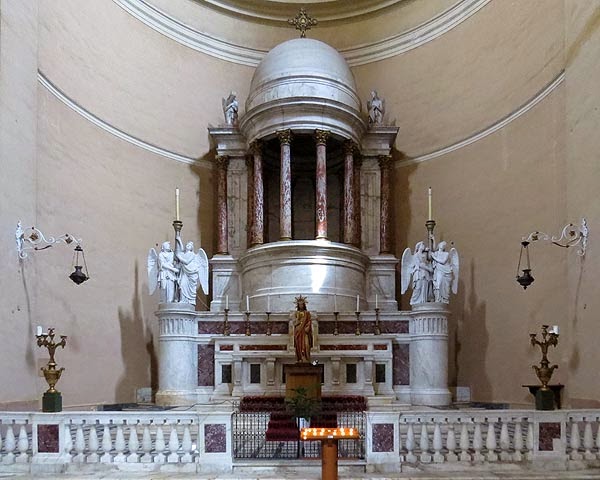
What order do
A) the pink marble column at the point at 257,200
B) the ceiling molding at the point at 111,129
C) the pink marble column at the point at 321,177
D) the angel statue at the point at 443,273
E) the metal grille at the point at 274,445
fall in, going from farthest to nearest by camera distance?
the pink marble column at the point at 257,200 → the pink marble column at the point at 321,177 → the angel statue at the point at 443,273 → the ceiling molding at the point at 111,129 → the metal grille at the point at 274,445

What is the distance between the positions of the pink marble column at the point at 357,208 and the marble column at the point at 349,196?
0.38ft

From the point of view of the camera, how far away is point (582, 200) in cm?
1041

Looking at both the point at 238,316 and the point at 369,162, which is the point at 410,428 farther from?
the point at 369,162

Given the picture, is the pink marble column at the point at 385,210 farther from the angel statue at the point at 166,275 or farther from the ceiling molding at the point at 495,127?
the angel statue at the point at 166,275

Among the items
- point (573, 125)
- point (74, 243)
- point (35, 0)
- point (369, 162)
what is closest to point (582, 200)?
point (573, 125)

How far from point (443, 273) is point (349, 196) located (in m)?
3.34

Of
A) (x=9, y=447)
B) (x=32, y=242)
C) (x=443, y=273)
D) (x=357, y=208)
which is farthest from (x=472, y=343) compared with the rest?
(x=9, y=447)

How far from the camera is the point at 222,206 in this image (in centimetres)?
1526

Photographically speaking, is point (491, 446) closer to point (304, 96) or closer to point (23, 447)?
point (23, 447)

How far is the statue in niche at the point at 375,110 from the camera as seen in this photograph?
1567 cm

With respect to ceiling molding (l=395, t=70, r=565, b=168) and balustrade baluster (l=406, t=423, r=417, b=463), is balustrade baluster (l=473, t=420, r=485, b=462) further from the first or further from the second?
ceiling molding (l=395, t=70, r=565, b=168)

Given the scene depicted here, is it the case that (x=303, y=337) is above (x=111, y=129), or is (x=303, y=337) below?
below

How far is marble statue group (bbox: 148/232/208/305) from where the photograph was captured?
12.4 meters

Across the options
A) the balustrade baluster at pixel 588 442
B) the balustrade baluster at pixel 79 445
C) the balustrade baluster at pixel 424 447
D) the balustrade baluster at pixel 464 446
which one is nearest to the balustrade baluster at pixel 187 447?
the balustrade baluster at pixel 79 445
